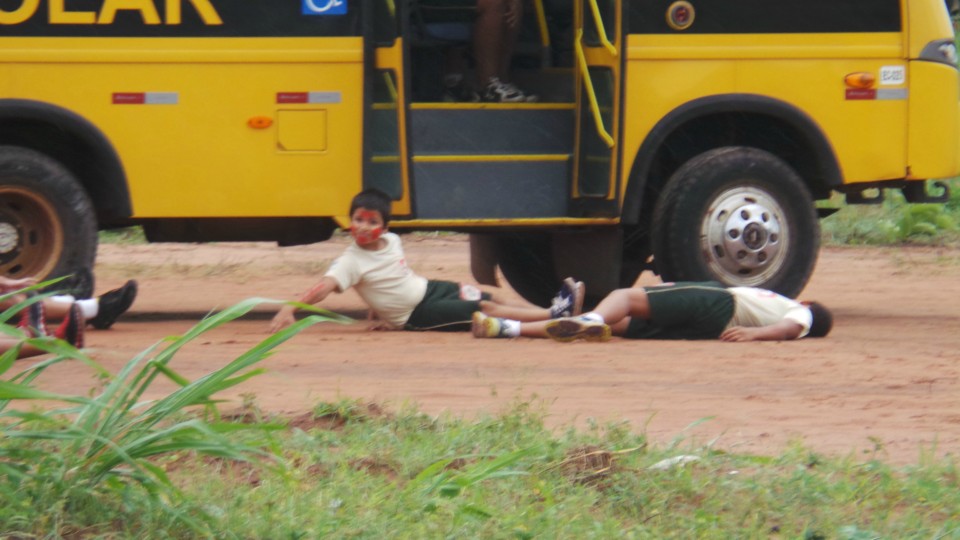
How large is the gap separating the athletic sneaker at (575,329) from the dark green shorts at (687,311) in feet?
0.94

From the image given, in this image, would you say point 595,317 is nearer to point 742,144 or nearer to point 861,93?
point 742,144

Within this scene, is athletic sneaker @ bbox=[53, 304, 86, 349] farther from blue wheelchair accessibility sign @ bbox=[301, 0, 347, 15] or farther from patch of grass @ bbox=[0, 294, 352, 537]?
patch of grass @ bbox=[0, 294, 352, 537]

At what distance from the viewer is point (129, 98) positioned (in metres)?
7.96

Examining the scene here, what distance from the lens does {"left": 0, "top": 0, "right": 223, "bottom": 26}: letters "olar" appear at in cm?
780

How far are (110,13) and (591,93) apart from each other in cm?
247

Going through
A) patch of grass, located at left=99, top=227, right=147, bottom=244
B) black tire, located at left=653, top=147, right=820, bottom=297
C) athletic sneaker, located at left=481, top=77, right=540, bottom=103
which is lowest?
patch of grass, located at left=99, top=227, right=147, bottom=244

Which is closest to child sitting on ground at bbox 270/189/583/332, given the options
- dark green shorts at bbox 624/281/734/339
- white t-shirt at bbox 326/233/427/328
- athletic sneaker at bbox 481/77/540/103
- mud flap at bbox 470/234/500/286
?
white t-shirt at bbox 326/233/427/328

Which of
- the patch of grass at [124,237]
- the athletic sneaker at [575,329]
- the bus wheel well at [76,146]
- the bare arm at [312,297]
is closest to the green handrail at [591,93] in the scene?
the athletic sneaker at [575,329]

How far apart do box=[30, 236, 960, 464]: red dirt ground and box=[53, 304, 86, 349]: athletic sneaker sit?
6.2 inches

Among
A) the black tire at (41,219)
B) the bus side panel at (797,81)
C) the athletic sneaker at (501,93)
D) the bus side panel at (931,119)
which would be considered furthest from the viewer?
the bus side panel at (931,119)

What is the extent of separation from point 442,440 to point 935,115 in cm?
490

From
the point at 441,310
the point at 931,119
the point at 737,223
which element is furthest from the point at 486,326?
Answer: the point at 931,119

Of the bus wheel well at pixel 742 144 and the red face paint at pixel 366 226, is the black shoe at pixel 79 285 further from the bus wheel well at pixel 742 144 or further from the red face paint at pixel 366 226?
the bus wheel well at pixel 742 144

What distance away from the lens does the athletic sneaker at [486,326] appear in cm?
780
